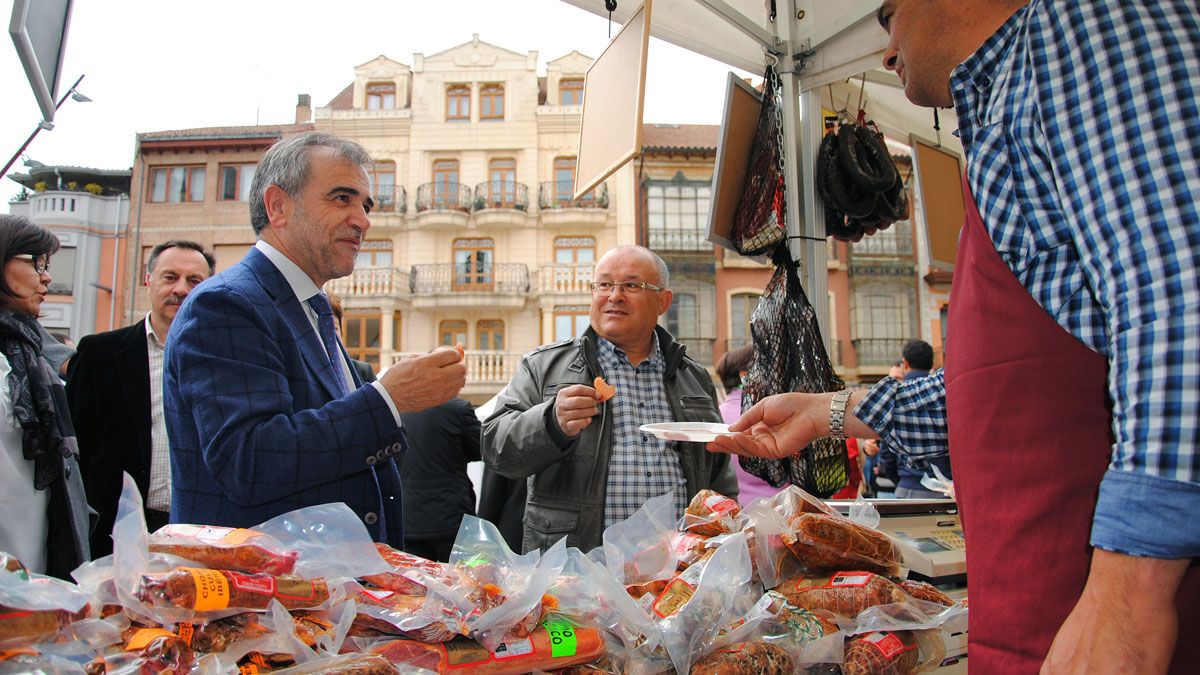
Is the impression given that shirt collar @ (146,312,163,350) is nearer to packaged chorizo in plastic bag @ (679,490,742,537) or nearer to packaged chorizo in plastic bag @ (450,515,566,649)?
packaged chorizo in plastic bag @ (450,515,566,649)

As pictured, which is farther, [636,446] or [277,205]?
[636,446]

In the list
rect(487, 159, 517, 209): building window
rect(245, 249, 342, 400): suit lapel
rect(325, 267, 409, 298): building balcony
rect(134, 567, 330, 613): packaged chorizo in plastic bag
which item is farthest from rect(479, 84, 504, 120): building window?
rect(134, 567, 330, 613): packaged chorizo in plastic bag

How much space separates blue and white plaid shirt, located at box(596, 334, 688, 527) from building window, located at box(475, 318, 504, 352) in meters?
21.1

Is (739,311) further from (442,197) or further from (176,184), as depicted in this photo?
(176,184)

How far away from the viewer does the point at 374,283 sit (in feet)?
76.6

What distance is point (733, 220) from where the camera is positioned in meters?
3.07

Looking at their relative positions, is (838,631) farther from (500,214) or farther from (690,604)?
(500,214)

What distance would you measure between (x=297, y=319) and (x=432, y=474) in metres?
2.58

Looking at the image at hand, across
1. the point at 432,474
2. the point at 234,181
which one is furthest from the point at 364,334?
the point at 432,474

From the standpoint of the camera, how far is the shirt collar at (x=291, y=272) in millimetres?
1877

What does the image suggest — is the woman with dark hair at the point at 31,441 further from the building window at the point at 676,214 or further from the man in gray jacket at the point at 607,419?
the building window at the point at 676,214

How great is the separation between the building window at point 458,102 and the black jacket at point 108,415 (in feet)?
75.3

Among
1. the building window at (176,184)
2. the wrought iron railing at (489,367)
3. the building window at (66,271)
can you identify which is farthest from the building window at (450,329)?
the building window at (66,271)

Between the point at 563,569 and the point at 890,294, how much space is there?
24459 millimetres
